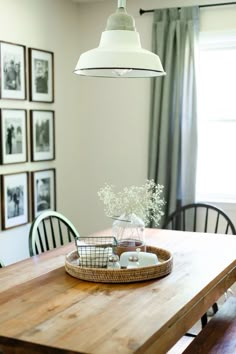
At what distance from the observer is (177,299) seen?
205 centimetres

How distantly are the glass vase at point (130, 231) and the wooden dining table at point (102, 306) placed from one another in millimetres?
213

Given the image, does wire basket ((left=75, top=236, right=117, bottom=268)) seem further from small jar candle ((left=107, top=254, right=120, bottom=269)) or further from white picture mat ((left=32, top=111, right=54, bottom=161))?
white picture mat ((left=32, top=111, right=54, bottom=161))

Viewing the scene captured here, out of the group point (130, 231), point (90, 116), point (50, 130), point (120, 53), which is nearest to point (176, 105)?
point (90, 116)

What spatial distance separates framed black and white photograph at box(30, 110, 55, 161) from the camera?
417cm

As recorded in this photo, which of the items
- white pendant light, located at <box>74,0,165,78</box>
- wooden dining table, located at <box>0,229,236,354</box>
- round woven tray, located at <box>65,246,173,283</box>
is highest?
white pendant light, located at <box>74,0,165,78</box>

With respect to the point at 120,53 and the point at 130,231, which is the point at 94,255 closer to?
the point at 130,231

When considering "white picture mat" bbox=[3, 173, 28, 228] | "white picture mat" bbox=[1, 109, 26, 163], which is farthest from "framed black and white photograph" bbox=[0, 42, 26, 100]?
"white picture mat" bbox=[3, 173, 28, 228]

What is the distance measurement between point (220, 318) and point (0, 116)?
207cm

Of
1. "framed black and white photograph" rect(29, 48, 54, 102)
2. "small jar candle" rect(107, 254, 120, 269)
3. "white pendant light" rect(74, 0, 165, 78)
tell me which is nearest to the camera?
"white pendant light" rect(74, 0, 165, 78)

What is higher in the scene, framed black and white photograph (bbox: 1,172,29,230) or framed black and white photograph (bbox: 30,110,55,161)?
framed black and white photograph (bbox: 30,110,55,161)

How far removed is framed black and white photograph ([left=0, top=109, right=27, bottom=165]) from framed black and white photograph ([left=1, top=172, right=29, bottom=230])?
0.13 meters

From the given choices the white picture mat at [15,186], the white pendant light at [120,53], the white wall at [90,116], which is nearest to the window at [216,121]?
the white wall at [90,116]

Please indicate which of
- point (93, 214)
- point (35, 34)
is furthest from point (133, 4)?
point (93, 214)

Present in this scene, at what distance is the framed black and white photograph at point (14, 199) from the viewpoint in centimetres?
386
